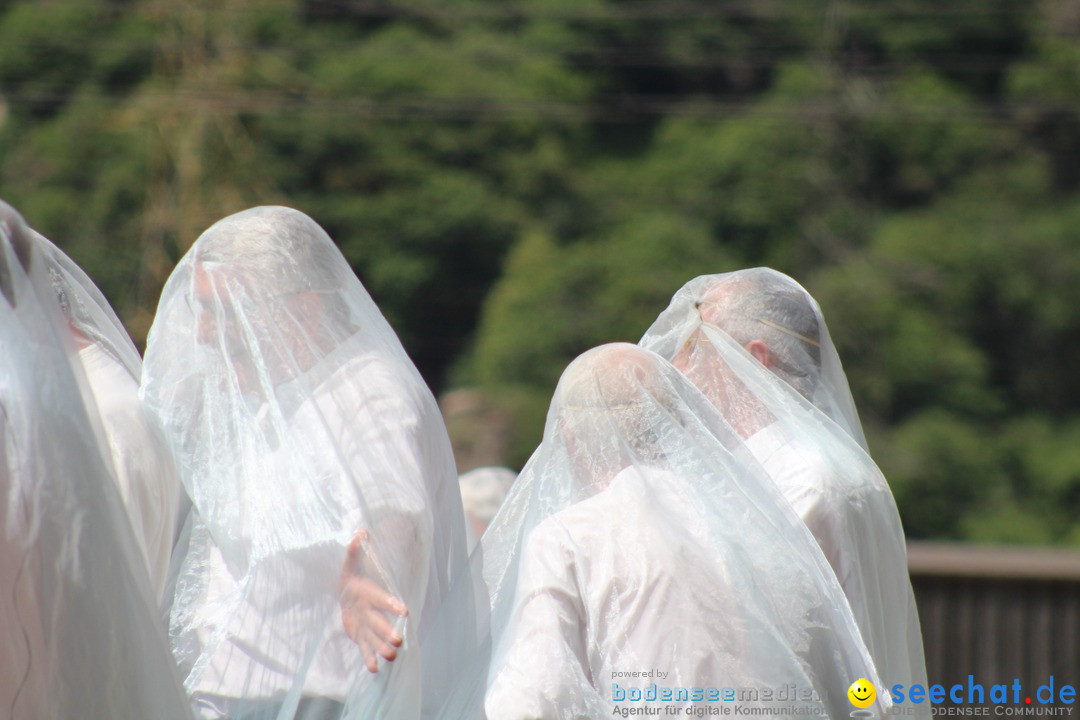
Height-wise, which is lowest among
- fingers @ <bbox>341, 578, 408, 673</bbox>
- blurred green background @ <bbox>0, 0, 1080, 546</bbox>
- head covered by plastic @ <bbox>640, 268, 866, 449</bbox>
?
blurred green background @ <bbox>0, 0, 1080, 546</bbox>

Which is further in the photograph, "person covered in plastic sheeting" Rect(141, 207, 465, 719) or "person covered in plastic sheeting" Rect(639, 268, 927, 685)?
"person covered in plastic sheeting" Rect(639, 268, 927, 685)

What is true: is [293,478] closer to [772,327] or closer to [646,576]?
[646,576]

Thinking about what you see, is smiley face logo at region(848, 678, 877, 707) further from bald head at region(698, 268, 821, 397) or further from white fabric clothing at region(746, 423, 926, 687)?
bald head at region(698, 268, 821, 397)

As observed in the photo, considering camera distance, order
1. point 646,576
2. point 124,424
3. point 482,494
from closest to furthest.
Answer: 1. point 646,576
2. point 124,424
3. point 482,494

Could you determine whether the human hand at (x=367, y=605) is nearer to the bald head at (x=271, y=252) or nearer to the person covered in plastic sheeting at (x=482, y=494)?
the bald head at (x=271, y=252)

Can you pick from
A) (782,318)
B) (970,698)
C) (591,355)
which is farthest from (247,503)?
(970,698)

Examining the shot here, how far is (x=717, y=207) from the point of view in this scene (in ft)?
43.9

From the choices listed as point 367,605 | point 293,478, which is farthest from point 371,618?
point 293,478

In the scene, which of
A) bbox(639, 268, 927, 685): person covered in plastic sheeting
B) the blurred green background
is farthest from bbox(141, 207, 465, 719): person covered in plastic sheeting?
the blurred green background

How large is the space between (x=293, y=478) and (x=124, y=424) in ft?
1.12

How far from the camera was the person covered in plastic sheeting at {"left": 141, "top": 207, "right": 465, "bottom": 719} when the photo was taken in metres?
1.94

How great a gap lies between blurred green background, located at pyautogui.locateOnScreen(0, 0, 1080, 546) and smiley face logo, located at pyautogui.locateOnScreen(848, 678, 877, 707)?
8765 mm

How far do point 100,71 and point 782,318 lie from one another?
14025mm

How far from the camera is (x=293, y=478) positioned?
1986 millimetres
